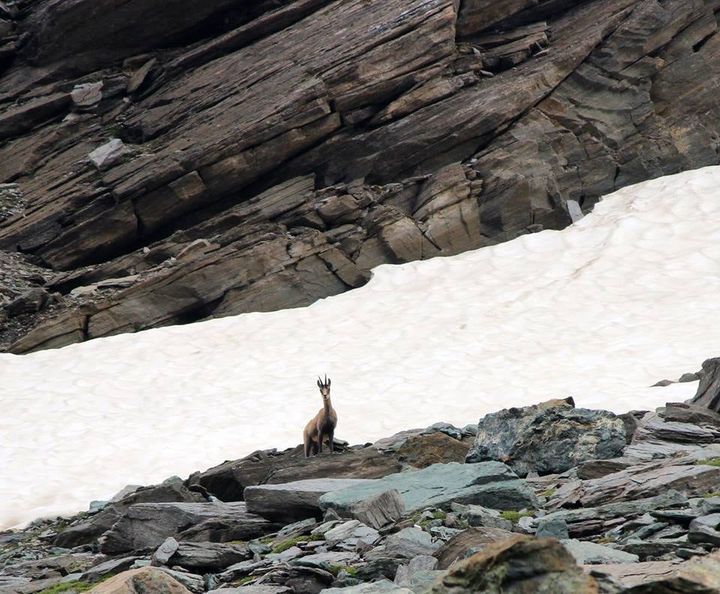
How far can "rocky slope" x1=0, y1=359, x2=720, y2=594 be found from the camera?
25.2 feet

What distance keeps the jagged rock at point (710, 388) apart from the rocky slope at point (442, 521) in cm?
6

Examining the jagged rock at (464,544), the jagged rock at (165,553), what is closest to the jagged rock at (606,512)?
the jagged rock at (464,544)

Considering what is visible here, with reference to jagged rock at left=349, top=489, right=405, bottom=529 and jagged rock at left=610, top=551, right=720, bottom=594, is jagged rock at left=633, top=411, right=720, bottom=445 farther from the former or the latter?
jagged rock at left=610, top=551, right=720, bottom=594

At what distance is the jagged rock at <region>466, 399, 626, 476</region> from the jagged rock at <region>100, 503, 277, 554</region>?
3588 mm

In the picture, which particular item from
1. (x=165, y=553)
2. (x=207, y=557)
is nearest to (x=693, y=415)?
(x=207, y=557)

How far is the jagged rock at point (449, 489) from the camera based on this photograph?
39.6 feet

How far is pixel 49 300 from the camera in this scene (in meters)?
33.9

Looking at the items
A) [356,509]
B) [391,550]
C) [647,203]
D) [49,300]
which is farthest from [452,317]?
[391,550]

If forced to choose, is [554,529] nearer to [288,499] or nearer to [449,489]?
[449,489]

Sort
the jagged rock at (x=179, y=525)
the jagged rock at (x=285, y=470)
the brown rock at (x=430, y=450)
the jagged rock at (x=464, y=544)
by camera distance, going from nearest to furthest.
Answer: the jagged rock at (x=464, y=544)
the jagged rock at (x=179, y=525)
the jagged rock at (x=285, y=470)
the brown rock at (x=430, y=450)

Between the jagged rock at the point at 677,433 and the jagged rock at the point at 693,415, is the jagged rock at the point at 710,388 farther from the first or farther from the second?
the jagged rock at the point at 677,433

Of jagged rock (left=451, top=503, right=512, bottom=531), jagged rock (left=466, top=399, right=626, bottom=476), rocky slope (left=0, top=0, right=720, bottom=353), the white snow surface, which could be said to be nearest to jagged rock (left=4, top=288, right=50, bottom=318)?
rocky slope (left=0, top=0, right=720, bottom=353)

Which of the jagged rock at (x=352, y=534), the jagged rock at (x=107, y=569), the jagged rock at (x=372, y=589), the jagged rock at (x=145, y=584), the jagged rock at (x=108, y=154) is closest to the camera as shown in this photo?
the jagged rock at (x=372, y=589)

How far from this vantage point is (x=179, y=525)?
14.1 metres
